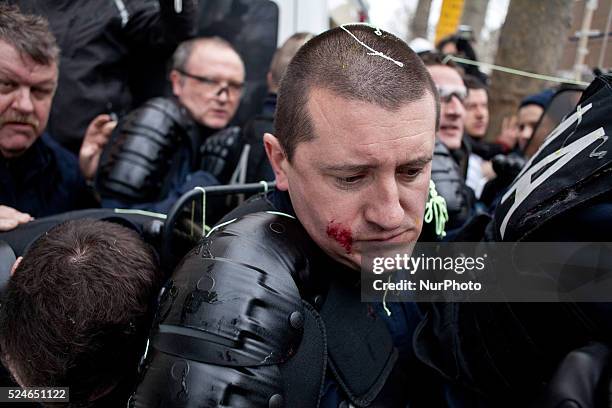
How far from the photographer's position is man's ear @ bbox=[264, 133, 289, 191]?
1.35 metres

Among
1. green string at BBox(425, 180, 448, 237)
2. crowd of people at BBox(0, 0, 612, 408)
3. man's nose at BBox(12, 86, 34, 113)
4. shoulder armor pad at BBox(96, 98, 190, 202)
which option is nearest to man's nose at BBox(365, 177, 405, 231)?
crowd of people at BBox(0, 0, 612, 408)

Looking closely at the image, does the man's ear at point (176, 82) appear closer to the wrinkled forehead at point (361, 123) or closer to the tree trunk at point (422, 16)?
the wrinkled forehead at point (361, 123)

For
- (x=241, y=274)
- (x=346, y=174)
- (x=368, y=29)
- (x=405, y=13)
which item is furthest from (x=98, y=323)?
(x=405, y=13)

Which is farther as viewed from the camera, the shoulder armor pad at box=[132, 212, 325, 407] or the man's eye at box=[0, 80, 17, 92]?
the man's eye at box=[0, 80, 17, 92]

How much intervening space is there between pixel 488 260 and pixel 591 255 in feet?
1.10

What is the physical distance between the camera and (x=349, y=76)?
1.20 meters

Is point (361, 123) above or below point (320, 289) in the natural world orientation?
above

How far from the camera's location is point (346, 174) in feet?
3.87

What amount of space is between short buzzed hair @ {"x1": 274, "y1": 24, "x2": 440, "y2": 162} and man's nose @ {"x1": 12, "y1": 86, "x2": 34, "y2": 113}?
1.23m

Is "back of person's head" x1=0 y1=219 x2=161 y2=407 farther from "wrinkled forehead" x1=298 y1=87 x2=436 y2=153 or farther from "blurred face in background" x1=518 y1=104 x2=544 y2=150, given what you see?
"blurred face in background" x1=518 y1=104 x2=544 y2=150

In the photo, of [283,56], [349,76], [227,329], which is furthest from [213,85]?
[227,329]

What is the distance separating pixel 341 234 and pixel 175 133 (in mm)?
1569

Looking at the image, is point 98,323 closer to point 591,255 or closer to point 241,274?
point 241,274

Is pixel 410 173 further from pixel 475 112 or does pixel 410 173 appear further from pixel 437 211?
pixel 475 112
